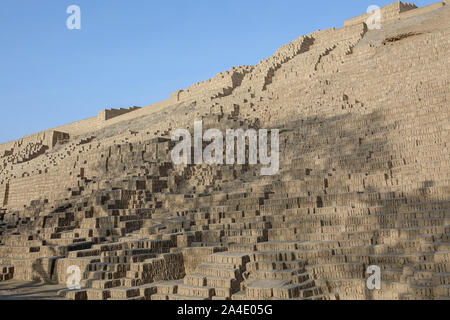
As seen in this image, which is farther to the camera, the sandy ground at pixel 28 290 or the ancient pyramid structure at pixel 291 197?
the sandy ground at pixel 28 290

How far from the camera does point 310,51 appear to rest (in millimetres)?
24688

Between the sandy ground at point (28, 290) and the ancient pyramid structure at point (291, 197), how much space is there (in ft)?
0.98

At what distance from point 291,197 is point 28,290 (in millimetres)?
6539

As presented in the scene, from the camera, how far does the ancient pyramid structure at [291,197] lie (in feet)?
24.5

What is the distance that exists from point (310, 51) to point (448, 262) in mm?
19944

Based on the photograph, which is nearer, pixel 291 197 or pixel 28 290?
pixel 28 290

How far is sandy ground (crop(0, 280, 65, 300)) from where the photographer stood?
8405mm

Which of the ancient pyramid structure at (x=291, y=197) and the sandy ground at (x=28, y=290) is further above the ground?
the ancient pyramid structure at (x=291, y=197)

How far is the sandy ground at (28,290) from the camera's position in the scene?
840 cm

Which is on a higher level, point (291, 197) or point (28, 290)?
point (291, 197)

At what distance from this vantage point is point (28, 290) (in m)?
9.40

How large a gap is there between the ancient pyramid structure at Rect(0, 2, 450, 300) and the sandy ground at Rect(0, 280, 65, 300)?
0.98 ft
